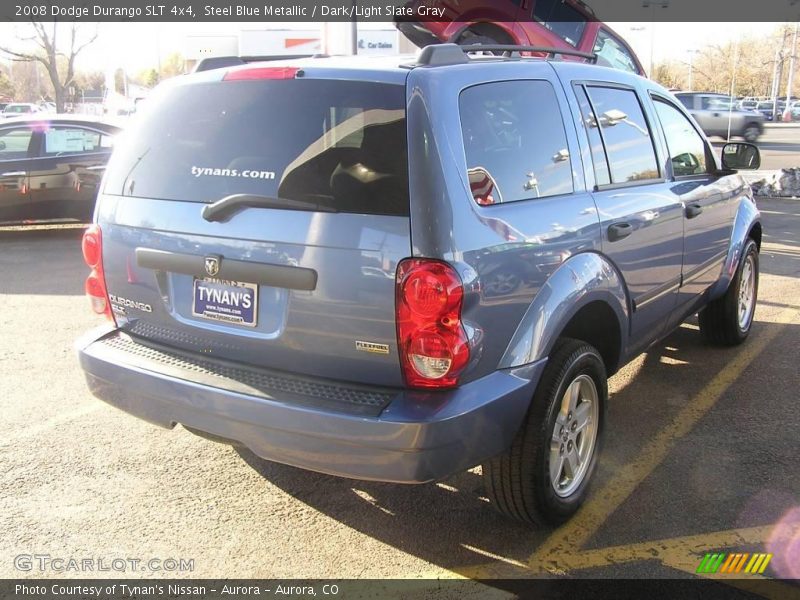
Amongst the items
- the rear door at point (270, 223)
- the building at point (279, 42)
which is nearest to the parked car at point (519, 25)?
the rear door at point (270, 223)

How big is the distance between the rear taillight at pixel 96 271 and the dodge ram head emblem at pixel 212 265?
696mm

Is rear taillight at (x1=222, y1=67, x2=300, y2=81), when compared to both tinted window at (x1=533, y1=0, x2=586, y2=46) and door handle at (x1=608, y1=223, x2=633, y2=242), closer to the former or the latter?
door handle at (x1=608, y1=223, x2=633, y2=242)

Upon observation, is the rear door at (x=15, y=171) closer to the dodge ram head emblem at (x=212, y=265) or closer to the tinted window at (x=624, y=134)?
the dodge ram head emblem at (x=212, y=265)

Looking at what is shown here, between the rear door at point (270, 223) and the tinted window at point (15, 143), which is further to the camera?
the tinted window at point (15, 143)

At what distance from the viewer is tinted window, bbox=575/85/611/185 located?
3506 mm

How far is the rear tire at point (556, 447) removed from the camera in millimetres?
2990

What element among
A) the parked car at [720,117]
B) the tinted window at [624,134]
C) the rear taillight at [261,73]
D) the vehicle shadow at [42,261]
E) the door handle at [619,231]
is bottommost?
the vehicle shadow at [42,261]

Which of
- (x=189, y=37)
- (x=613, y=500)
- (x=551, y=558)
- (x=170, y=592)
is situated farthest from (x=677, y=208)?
(x=189, y=37)

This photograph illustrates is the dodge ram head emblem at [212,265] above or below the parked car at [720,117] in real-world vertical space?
below

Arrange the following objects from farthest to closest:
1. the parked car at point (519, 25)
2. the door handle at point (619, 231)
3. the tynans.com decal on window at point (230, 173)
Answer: the parked car at point (519, 25) → the door handle at point (619, 231) → the tynans.com decal on window at point (230, 173)

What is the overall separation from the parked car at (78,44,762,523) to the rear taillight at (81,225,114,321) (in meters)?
0.01

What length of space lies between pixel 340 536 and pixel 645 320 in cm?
193

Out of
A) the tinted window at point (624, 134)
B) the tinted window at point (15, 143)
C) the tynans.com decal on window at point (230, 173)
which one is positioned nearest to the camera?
the tynans.com decal on window at point (230, 173)

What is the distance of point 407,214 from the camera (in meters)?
2.56
